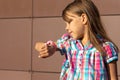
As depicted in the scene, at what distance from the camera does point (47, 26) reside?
2.63 meters

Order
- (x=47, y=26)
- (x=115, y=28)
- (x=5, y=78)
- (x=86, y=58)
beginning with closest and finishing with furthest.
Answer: (x=86, y=58) < (x=115, y=28) < (x=47, y=26) < (x=5, y=78)

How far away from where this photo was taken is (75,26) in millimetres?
1474

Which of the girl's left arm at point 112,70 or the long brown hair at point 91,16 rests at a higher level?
the long brown hair at point 91,16

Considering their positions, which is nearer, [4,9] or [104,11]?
[104,11]

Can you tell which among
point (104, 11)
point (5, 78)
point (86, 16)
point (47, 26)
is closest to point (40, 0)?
point (47, 26)

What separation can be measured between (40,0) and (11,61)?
Result: 0.53 m

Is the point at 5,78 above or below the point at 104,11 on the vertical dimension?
below

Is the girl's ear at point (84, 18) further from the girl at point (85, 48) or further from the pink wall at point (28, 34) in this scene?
the pink wall at point (28, 34)

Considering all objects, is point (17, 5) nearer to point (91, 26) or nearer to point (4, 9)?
point (4, 9)

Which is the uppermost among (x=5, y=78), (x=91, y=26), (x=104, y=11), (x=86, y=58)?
(x=104, y=11)

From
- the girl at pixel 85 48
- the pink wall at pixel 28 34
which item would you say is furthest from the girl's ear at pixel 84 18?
the pink wall at pixel 28 34

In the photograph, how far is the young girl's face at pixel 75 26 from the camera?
1475 mm

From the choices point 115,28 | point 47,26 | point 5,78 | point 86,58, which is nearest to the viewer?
point 86,58

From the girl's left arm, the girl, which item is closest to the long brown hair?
the girl
